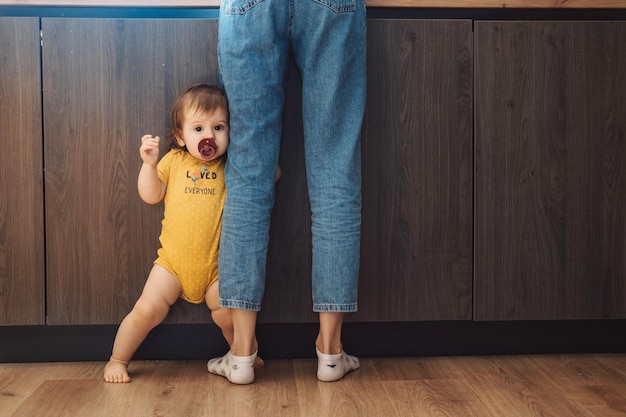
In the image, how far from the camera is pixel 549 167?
1783 millimetres

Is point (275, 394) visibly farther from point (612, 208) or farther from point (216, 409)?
point (612, 208)

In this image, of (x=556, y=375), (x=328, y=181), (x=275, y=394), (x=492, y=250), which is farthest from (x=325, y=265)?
(x=556, y=375)

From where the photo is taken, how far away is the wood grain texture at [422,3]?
169cm

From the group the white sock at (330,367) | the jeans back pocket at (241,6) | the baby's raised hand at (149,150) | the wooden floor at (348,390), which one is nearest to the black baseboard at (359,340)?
the wooden floor at (348,390)

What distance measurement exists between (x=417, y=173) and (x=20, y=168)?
3.09 feet

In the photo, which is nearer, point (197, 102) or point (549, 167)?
point (197, 102)

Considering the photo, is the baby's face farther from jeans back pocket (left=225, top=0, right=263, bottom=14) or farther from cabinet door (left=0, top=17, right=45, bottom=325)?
cabinet door (left=0, top=17, right=45, bottom=325)

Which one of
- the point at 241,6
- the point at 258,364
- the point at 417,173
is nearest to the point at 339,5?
the point at 241,6

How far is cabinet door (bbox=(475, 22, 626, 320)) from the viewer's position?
1.77 metres

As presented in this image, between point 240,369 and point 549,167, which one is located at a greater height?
point 549,167

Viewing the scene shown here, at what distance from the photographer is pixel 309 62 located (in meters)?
1.61

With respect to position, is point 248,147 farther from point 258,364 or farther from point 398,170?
point 258,364

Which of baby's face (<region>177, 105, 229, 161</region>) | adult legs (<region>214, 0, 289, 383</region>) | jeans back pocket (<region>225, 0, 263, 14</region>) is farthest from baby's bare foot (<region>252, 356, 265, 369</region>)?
jeans back pocket (<region>225, 0, 263, 14</region>)

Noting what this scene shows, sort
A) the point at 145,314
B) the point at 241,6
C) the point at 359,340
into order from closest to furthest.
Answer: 1. the point at 241,6
2. the point at 145,314
3. the point at 359,340
